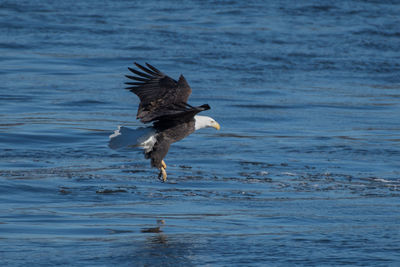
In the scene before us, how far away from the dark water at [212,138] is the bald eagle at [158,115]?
42 cm

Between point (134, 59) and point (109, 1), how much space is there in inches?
228

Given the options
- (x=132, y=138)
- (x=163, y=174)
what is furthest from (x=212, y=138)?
(x=132, y=138)

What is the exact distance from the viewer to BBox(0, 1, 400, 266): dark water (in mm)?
5840

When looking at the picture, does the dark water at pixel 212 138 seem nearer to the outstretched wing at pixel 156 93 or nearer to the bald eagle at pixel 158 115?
the bald eagle at pixel 158 115

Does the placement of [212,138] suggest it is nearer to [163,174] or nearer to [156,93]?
[163,174]

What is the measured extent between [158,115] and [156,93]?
14.4 inches

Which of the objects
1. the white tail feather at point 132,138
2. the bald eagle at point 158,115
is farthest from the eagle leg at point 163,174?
the white tail feather at point 132,138

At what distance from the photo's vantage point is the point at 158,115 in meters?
7.05

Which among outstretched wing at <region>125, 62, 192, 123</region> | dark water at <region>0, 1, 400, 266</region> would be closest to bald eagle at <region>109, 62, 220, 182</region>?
outstretched wing at <region>125, 62, 192, 123</region>

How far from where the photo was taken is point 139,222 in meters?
6.34

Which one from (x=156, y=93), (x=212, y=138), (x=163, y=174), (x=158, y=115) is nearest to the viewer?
(x=158, y=115)

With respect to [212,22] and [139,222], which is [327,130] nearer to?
[139,222]

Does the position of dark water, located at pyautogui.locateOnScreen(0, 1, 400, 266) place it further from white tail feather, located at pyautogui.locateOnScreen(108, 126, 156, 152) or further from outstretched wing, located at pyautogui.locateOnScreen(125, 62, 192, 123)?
outstretched wing, located at pyautogui.locateOnScreen(125, 62, 192, 123)

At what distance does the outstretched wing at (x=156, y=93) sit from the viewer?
23.7 feet
